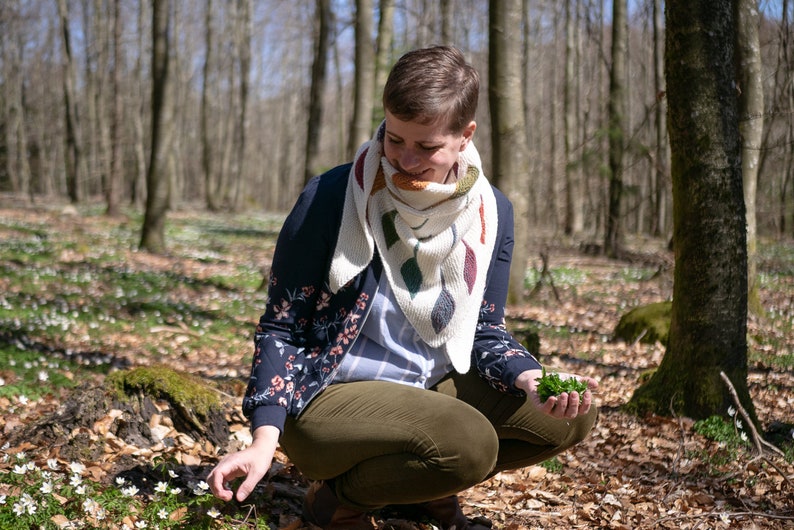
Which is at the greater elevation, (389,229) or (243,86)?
(243,86)

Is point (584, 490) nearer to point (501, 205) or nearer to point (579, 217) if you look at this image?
point (501, 205)

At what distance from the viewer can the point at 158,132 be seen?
13.5 metres

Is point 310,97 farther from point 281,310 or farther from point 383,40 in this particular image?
point 281,310

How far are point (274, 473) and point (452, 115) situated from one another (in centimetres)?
202

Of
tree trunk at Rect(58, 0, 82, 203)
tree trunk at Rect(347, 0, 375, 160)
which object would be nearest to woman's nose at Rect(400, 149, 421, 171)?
tree trunk at Rect(347, 0, 375, 160)

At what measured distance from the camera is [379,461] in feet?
8.53

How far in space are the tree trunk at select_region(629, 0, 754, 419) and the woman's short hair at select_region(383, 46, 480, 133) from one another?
2.13 meters

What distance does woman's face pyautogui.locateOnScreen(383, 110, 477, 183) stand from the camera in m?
2.48

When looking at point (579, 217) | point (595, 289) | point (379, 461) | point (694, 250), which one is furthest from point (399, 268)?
point (579, 217)

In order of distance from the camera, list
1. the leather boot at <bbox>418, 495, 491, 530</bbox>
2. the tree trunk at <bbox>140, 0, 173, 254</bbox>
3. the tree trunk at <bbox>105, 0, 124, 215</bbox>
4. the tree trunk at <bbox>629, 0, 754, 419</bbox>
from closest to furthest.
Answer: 1. the leather boot at <bbox>418, 495, 491, 530</bbox>
2. the tree trunk at <bbox>629, 0, 754, 419</bbox>
3. the tree trunk at <bbox>140, 0, 173, 254</bbox>
4. the tree trunk at <bbox>105, 0, 124, 215</bbox>

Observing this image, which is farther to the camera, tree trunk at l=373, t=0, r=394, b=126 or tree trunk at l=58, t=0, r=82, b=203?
tree trunk at l=58, t=0, r=82, b=203

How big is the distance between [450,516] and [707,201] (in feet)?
7.76

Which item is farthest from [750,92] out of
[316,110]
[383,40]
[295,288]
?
[316,110]

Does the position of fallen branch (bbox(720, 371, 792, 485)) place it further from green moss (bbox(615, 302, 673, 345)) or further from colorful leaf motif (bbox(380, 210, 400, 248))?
green moss (bbox(615, 302, 673, 345))
